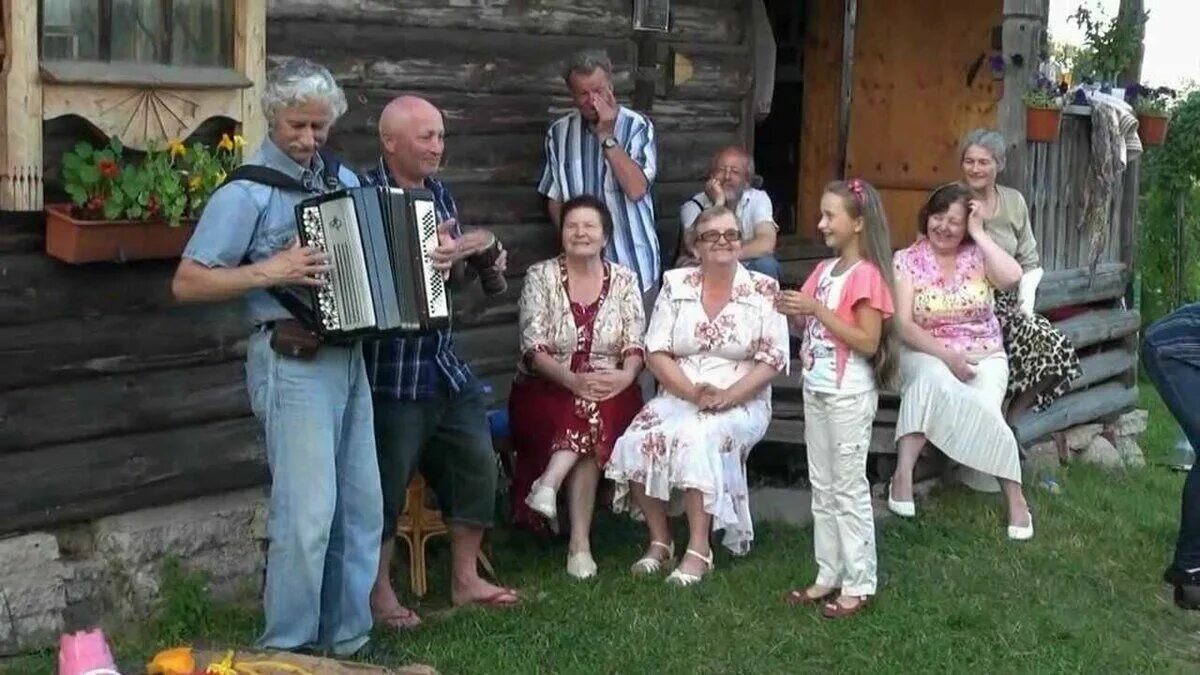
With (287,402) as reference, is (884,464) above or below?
below

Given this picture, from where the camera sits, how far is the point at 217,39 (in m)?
5.06

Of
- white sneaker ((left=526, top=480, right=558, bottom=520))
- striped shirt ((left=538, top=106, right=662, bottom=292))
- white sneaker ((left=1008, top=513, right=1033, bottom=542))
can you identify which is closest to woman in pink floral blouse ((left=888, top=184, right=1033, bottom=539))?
white sneaker ((left=1008, top=513, right=1033, bottom=542))

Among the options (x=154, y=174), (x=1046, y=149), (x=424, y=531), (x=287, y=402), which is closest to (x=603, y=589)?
(x=424, y=531)

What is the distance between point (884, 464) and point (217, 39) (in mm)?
3594

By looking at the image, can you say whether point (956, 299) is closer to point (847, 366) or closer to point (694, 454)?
point (847, 366)

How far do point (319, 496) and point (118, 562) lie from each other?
1.03 metres

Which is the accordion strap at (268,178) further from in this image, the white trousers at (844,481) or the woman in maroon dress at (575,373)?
the white trousers at (844,481)

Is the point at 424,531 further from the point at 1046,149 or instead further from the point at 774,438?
the point at 1046,149

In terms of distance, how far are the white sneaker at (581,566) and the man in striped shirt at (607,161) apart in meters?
1.31

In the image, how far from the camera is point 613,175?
21.3 feet

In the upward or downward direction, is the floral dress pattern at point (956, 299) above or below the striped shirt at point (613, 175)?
below

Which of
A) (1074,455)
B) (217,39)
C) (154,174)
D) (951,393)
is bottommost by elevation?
(1074,455)

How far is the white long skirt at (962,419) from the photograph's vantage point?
6617 millimetres

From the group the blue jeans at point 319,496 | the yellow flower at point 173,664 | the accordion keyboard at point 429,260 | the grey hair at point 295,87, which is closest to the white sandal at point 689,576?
the blue jeans at point 319,496
